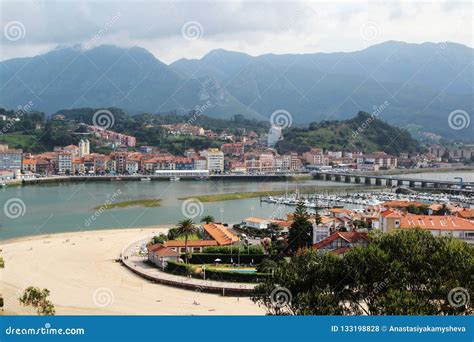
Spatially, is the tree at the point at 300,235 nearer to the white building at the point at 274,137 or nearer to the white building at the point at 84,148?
the white building at the point at 84,148

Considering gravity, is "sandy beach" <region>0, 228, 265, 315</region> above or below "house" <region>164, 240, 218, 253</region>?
below

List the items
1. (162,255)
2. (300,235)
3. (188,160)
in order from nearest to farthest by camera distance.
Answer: (162,255)
(300,235)
(188,160)

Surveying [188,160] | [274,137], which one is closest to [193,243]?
[188,160]

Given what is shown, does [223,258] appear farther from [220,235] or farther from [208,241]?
[220,235]

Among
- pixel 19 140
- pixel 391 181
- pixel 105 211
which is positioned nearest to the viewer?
pixel 105 211

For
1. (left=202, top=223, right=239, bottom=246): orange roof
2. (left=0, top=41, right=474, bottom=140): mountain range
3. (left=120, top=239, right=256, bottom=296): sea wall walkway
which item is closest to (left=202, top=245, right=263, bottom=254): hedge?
(left=202, top=223, right=239, bottom=246): orange roof

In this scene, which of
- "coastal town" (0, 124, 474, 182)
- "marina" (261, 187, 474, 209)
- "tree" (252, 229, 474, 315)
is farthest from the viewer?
"coastal town" (0, 124, 474, 182)

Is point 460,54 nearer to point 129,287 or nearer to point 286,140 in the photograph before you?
point 286,140

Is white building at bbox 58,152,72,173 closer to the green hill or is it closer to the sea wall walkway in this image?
the green hill
